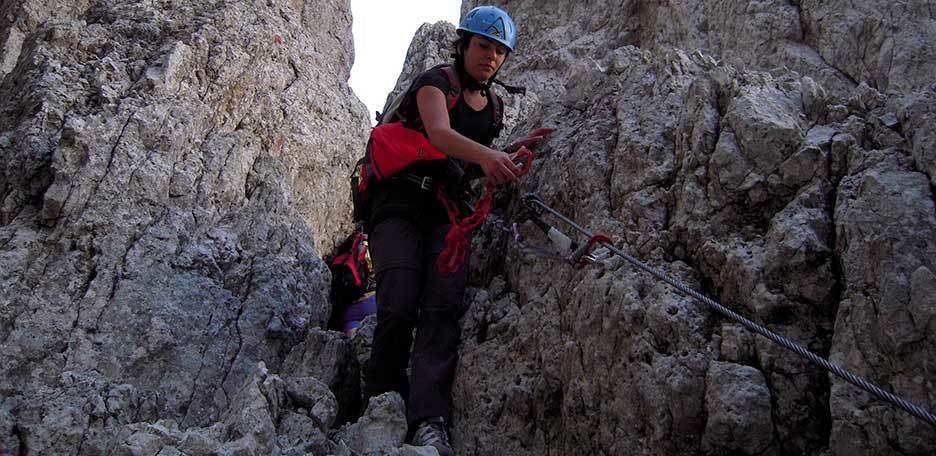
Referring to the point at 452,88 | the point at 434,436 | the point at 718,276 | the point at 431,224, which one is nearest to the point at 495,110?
the point at 452,88

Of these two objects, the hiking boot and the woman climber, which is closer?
the hiking boot

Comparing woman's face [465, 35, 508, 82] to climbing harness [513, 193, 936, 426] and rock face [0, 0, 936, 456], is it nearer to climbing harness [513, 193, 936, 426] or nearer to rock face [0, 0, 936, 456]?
rock face [0, 0, 936, 456]

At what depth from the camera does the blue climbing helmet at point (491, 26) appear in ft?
17.7

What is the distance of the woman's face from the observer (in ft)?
17.8

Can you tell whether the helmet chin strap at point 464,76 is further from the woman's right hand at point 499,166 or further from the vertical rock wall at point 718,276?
the woman's right hand at point 499,166

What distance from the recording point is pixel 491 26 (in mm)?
5414

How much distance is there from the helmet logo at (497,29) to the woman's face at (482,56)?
57mm

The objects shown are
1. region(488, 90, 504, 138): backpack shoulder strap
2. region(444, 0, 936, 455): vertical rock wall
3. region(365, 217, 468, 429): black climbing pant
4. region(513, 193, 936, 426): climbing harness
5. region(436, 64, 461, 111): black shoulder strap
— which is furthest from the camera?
region(488, 90, 504, 138): backpack shoulder strap

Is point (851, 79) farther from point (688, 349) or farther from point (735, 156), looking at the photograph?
point (688, 349)

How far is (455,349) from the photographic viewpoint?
520cm

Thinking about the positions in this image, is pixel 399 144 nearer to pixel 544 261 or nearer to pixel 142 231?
pixel 544 261

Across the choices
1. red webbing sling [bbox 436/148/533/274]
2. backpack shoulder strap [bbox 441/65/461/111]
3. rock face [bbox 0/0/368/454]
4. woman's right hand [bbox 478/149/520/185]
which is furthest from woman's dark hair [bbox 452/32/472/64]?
rock face [bbox 0/0/368/454]

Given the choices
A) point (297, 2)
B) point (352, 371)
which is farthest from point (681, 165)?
point (297, 2)

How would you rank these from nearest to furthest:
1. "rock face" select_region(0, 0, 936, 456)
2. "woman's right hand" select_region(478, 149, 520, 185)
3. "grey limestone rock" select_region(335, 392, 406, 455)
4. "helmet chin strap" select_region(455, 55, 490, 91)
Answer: "rock face" select_region(0, 0, 936, 456) → "grey limestone rock" select_region(335, 392, 406, 455) → "woman's right hand" select_region(478, 149, 520, 185) → "helmet chin strap" select_region(455, 55, 490, 91)
